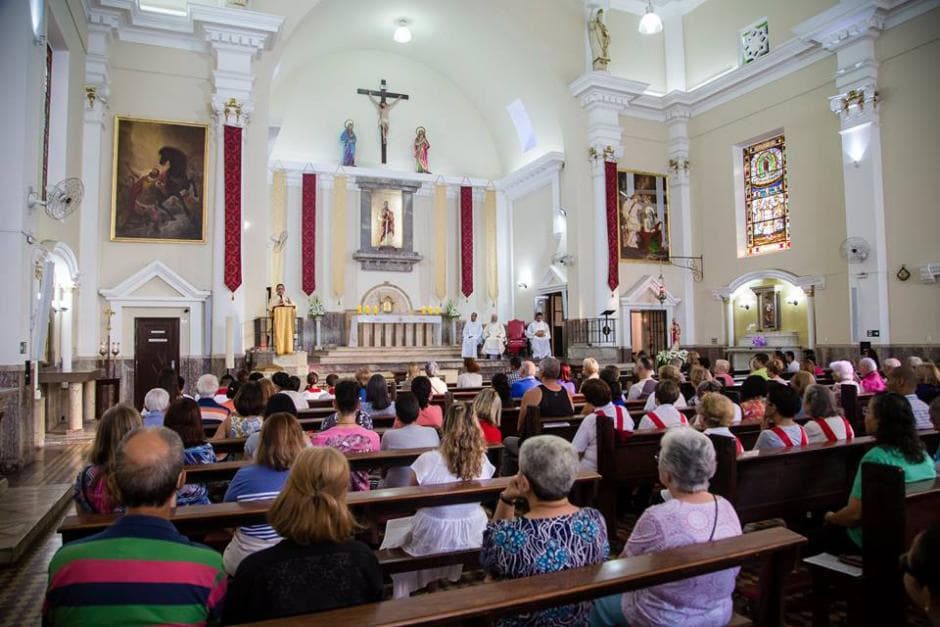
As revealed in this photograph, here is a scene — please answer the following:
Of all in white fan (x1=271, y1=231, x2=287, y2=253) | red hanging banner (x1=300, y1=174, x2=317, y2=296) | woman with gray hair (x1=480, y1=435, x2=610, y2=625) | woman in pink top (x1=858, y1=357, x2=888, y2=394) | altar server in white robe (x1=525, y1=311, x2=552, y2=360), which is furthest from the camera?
red hanging banner (x1=300, y1=174, x2=317, y2=296)

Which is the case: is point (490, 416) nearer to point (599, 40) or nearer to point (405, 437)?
point (405, 437)

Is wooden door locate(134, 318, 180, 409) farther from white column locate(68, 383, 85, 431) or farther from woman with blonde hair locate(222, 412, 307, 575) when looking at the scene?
woman with blonde hair locate(222, 412, 307, 575)

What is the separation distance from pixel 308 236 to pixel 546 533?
1611 centimetres

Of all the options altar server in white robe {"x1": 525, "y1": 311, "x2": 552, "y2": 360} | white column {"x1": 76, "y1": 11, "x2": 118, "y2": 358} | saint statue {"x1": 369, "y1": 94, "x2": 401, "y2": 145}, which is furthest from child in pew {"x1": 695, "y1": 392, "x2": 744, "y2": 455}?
saint statue {"x1": 369, "y1": 94, "x2": 401, "y2": 145}

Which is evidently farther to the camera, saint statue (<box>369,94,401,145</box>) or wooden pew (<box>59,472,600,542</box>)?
saint statue (<box>369,94,401,145</box>)

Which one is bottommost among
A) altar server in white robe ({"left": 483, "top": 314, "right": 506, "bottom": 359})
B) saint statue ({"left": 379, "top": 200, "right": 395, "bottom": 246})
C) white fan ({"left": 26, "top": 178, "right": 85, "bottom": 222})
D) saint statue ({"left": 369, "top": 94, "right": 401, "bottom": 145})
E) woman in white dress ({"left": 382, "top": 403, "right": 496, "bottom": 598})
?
woman in white dress ({"left": 382, "top": 403, "right": 496, "bottom": 598})

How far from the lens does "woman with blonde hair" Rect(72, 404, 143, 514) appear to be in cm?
292

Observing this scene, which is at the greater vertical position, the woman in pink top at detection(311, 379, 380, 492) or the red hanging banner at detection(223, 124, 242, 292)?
the red hanging banner at detection(223, 124, 242, 292)

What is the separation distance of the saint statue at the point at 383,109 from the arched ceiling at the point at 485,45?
1480mm

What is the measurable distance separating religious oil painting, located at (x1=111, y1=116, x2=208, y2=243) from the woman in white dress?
9.92 m

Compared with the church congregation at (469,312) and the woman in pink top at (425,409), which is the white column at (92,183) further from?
the woman in pink top at (425,409)

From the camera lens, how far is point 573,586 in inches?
69.1

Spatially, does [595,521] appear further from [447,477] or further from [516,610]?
[447,477]

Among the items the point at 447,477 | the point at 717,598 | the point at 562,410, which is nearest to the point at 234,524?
the point at 447,477
